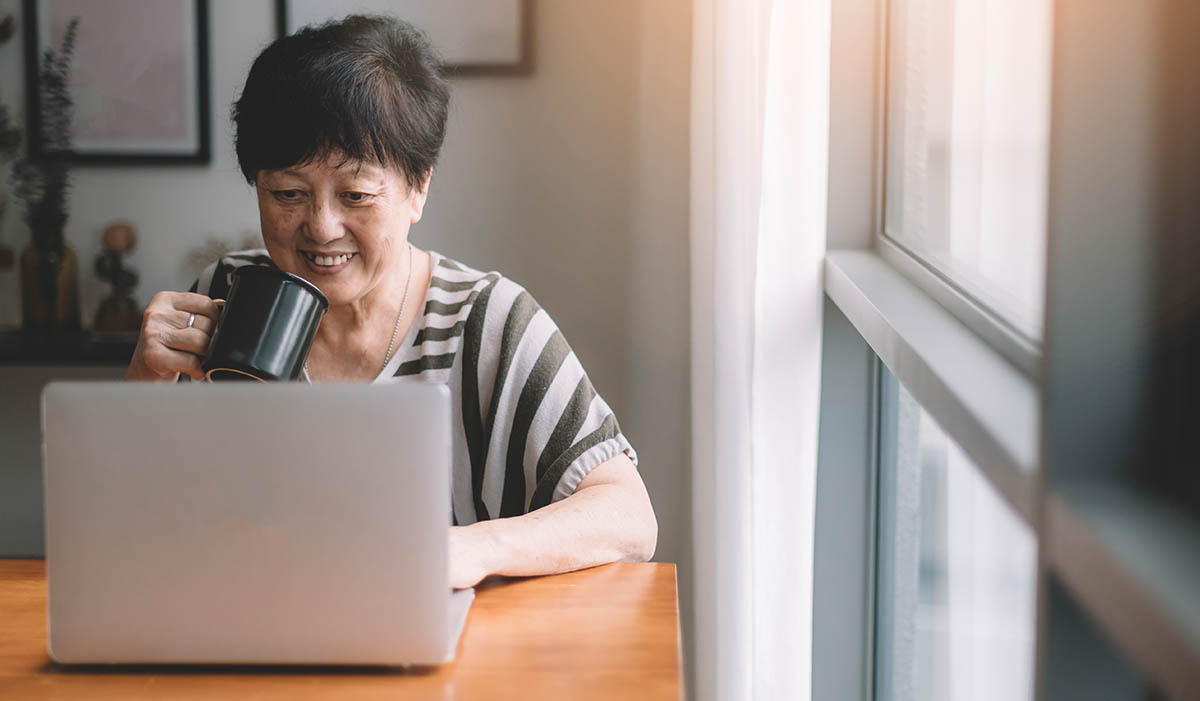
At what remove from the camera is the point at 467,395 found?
1.51 meters

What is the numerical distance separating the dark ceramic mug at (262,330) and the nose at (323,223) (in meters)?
0.37

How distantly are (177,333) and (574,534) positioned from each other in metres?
0.51

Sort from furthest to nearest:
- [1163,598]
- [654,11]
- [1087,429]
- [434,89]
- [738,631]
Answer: [654,11], [738,631], [434,89], [1087,429], [1163,598]

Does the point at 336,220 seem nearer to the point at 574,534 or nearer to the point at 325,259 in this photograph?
the point at 325,259

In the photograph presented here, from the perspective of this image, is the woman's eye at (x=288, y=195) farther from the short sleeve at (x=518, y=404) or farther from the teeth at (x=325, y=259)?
the short sleeve at (x=518, y=404)

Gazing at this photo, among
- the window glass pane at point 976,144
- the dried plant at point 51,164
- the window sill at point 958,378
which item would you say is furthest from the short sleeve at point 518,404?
the dried plant at point 51,164

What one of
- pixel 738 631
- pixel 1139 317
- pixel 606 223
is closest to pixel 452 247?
pixel 606 223

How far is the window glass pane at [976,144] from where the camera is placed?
96cm

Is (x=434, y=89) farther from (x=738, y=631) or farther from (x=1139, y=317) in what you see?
(x=1139, y=317)

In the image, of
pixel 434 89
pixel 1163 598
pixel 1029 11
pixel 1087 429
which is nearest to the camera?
pixel 1163 598

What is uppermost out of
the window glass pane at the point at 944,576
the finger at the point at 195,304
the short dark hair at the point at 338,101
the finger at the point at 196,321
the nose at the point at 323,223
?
the short dark hair at the point at 338,101

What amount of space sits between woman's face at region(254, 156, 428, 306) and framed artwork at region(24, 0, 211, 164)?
0.95 m

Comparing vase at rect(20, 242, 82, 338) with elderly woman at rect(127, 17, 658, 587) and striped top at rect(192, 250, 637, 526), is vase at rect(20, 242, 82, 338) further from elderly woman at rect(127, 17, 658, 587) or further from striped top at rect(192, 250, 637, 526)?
striped top at rect(192, 250, 637, 526)

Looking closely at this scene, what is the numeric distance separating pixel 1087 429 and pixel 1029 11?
0.57 m
